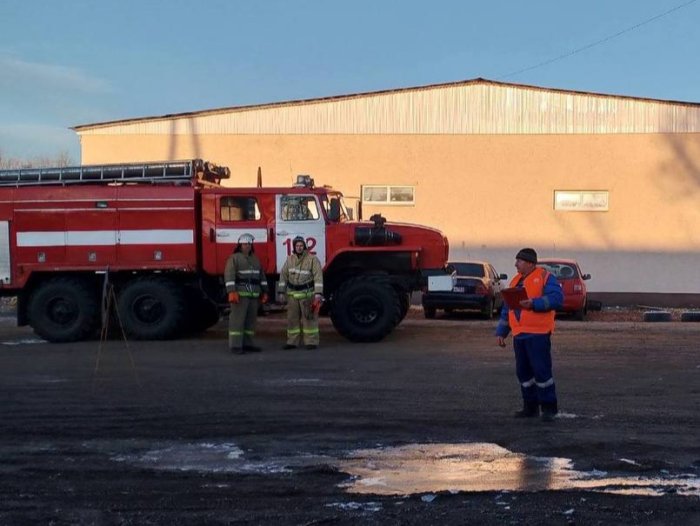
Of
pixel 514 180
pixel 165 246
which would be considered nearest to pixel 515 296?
pixel 165 246

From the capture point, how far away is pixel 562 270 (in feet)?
71.1

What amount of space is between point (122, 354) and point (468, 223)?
14.5 m

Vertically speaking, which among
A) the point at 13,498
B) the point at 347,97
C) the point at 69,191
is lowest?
the point at 13,498

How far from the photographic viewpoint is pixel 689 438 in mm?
7977

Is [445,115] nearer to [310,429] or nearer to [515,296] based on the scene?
[515,296]

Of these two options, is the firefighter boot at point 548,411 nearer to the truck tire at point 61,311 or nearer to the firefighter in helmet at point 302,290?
the firefighter in helmet at point 302,290

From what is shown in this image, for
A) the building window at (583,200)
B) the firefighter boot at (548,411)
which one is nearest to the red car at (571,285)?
the building window at (583,200)

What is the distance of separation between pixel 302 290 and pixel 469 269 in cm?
822

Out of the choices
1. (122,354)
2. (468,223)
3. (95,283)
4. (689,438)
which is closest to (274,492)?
(689,438)

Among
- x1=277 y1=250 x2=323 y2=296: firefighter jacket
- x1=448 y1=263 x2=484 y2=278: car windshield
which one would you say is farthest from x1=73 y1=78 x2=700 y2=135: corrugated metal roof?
x1=277 y1=250 x2=323 y2=296: firefighter jacket

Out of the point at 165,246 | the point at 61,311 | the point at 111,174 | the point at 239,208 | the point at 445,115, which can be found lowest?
the point at 61,311

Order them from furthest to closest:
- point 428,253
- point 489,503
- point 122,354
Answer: point 428,253 < point 122,354 < point 489,503

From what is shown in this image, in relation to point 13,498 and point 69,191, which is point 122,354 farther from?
point 13,498

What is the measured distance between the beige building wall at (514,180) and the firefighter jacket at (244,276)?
12208 mm
